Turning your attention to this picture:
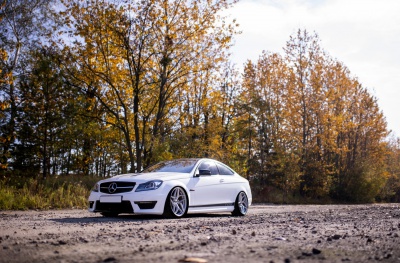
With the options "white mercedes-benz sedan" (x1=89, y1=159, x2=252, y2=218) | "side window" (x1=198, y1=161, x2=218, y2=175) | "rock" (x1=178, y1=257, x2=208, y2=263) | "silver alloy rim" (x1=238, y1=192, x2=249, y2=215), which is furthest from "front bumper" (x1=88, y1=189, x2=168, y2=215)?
"rock" (x1=178, y1=257, x2=208, y2=263)

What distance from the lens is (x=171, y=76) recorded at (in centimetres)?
2373

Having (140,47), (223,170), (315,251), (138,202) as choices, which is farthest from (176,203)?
(140,47)

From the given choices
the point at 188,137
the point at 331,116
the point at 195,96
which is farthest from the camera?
the point at 331,116

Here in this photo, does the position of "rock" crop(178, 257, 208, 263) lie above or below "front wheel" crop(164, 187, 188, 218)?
below

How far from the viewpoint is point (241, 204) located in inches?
514

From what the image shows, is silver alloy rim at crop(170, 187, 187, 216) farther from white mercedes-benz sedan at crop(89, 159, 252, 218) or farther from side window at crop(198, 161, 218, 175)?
side window at crop(198, 161, 218, 175)

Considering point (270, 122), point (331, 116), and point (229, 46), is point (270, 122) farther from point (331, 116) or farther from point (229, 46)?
point (229, 46)

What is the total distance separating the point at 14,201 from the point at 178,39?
11.3 meters

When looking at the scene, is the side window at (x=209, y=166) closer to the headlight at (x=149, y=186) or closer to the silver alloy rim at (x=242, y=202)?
the silver alloy rim at (x=242, y=202)

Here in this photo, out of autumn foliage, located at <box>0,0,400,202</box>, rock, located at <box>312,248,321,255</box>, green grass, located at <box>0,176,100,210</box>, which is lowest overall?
rock, located at <box>312,248,321,255</box>

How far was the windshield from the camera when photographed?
12023mm

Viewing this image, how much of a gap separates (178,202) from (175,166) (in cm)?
135

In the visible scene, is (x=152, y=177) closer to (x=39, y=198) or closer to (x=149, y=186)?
(x=149, y=186)

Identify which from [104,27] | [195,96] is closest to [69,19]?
[104,27]
